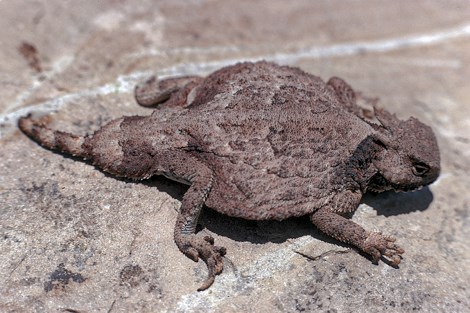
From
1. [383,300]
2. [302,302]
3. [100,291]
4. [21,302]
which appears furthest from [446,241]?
[21,302]

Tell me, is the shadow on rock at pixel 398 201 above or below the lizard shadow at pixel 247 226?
below

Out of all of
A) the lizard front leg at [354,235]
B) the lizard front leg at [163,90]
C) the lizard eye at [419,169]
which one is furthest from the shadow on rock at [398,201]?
the lizard front leg at [163,90]

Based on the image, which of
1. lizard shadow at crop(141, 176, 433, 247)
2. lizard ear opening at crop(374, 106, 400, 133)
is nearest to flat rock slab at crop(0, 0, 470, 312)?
lizard shadow at crop(141, 176, 433, 247)

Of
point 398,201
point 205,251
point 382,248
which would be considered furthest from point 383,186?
point 205,251

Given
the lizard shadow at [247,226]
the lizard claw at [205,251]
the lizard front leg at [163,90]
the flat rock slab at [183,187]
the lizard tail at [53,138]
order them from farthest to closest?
the lizard front leg at [163,90]
the lizard tail at [53,138]
the lizard shadow at [247,226]
the lizard claw at [205,251]
the flat rock slab at [183,187]

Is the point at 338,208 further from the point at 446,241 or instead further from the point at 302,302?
the point at 446,241

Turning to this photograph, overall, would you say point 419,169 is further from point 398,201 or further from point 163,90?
point 163,90

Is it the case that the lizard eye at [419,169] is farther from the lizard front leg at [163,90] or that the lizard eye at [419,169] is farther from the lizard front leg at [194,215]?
the lizard front leg at [163,90]
